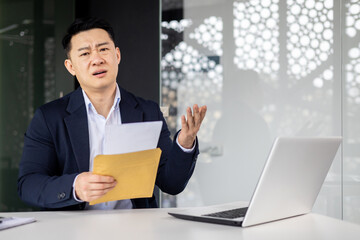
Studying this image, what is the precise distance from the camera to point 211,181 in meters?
3.79

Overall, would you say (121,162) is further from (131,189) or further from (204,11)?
(204,11)

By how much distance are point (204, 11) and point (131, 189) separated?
2371 mm

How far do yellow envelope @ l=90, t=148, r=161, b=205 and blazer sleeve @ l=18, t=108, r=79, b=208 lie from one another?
204 millimetres

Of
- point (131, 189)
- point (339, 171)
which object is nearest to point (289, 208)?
point (131, 189)

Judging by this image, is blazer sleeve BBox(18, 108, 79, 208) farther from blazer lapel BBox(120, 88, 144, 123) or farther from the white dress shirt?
blazer lapel BBox(120, 88, 144, 123)

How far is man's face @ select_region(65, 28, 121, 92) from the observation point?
230 cm

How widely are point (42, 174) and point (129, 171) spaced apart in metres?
0.58

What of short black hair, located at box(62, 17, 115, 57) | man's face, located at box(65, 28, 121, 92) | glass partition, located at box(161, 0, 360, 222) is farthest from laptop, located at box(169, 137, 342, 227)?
glass partition, located at box(161, 0, 360, 222)

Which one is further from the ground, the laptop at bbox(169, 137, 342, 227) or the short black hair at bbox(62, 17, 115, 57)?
the short black hair at bbox(62, 17, 115, 57)

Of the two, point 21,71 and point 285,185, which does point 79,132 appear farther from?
point 21,71

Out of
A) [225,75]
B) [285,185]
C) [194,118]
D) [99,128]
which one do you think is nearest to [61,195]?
[99,128]

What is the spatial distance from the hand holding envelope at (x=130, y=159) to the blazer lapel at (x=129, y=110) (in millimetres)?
607

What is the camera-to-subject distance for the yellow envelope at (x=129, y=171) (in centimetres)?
165

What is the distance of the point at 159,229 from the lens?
5.11ft
